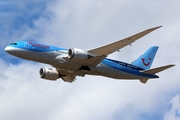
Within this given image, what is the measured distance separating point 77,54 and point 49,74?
29.1ft

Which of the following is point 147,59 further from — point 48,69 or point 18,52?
point 18,52

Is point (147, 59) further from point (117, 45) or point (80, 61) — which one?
point (80, 61)

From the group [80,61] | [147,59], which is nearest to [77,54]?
[80,61]

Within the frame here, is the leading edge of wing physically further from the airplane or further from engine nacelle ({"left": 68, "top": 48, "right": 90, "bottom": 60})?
engine nacelle ({"left": 68, "top": 48, "right": 90, "bottom": 60})

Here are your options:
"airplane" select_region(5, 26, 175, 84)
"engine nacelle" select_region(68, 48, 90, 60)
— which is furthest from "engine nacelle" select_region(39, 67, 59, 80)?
"engine nacelle" select_region(68, 48, 90, 60)

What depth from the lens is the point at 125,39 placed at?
53375 mm

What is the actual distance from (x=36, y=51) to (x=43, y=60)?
1.43 metres

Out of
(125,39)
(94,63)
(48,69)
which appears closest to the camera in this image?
(125,39)

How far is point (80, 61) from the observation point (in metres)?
55.7

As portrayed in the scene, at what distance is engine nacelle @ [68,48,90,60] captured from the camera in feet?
179

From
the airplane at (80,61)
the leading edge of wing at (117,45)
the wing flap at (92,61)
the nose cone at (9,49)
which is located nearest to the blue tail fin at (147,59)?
the airplane at (80,61)

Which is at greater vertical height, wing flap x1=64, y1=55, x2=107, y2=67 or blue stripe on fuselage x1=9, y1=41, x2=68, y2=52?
blue stripe on fuselage x1=9, y1=41, x2=68, y2=52

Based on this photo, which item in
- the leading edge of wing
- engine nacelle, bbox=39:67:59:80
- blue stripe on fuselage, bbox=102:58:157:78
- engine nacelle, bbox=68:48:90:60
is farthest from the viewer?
engine nacelle, bbox=39:67:59:80

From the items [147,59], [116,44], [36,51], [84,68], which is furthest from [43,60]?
[147,59]
